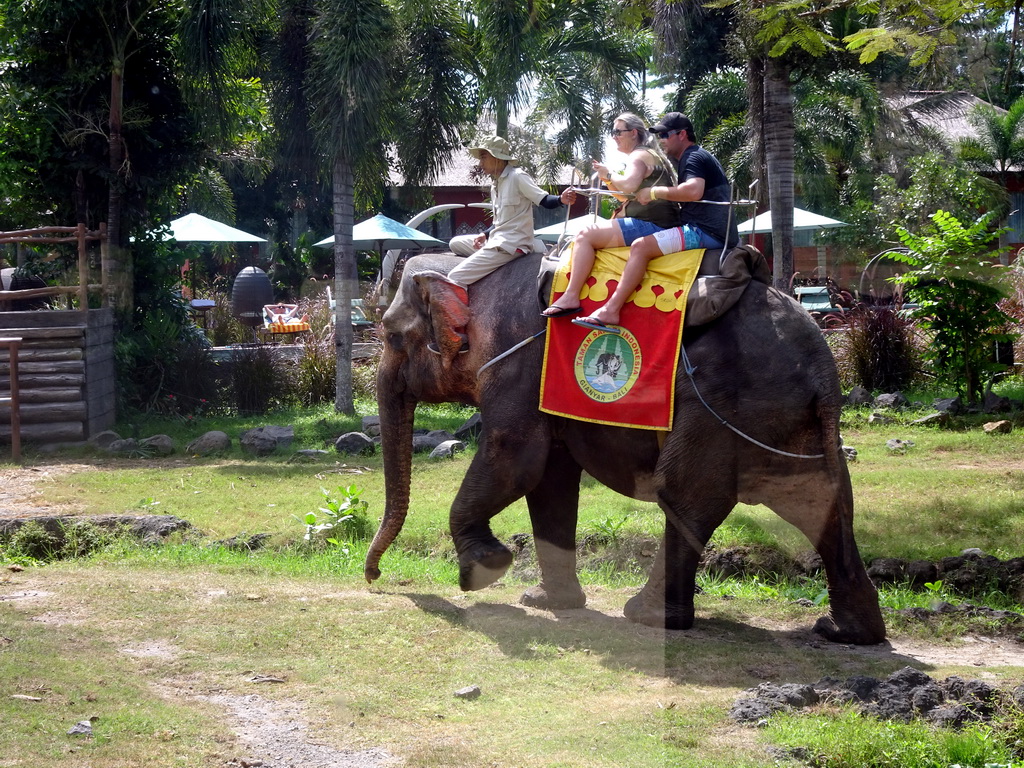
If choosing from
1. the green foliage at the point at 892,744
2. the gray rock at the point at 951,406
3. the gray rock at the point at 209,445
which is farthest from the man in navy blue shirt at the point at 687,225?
the gray rock at the point at 209,445

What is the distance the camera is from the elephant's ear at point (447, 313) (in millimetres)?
7098

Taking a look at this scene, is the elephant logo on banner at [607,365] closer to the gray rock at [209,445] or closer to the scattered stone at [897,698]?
the scattered stone at [897,698]

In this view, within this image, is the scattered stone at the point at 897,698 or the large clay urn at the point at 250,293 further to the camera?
the large clay urn at the point at 250,293

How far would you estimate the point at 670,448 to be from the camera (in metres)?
6.18

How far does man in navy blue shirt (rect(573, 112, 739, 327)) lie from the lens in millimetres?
6289

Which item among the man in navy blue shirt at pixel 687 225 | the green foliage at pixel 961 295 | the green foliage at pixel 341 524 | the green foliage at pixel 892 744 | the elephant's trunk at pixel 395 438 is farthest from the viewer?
the green foliage at pixel 961 295

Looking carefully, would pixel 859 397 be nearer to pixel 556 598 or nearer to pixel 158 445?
pixel 158 445

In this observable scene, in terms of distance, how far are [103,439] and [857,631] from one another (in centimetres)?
1076

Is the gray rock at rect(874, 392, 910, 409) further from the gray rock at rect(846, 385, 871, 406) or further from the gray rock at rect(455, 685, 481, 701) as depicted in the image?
the gray rock at rect(455, 685, 481, 701)

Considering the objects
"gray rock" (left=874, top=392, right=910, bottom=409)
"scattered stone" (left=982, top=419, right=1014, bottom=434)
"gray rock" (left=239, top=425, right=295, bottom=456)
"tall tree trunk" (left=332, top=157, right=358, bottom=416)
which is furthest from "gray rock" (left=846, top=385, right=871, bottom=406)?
"gray rock" (left=239, top=425, right=295, bottom=456)

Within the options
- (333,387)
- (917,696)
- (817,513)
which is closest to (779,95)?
(333,387)

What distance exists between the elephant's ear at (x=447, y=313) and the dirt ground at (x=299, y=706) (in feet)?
7.24

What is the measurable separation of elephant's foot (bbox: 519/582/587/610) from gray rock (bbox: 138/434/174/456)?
8.10m

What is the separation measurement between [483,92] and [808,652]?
15036 millimetres
